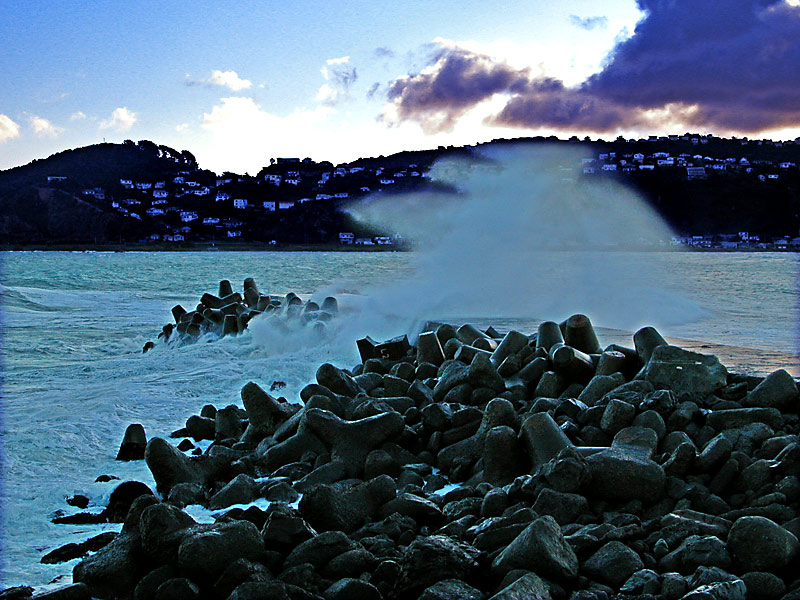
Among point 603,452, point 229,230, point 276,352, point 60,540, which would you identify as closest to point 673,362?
point 603,452

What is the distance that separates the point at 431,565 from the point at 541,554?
1.34 ft

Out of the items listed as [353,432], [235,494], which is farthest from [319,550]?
[353,432]

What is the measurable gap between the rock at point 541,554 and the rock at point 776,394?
2.49 metres

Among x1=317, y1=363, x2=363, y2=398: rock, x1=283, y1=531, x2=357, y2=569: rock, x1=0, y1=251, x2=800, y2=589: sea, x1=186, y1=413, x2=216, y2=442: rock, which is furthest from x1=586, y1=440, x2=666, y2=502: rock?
x1=186, y1=413, x2=216, y2=442: rock

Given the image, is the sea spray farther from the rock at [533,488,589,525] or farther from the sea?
the rock at [533,488,589,525]

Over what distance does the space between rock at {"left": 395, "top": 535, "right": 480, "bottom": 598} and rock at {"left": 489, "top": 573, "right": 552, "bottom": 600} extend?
0.82 feet

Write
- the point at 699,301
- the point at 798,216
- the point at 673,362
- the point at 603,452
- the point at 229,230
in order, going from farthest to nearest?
the point at 229,230
the point at 798,216
the point at 699,301
the point at 673,362
the point at 603,452

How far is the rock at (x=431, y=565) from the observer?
2742 mm

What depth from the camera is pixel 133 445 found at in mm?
5441

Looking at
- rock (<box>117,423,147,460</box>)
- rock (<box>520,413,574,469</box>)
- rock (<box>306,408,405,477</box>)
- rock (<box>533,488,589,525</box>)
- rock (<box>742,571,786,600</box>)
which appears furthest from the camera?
rock (<box>117,423,147,460</box>)

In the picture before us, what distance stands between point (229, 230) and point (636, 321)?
3425 inches

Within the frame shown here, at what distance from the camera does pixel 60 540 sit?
3916 mm

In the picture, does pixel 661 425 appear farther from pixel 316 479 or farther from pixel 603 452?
pixel 316 479

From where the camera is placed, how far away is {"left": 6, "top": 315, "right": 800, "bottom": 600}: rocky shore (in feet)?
9.02
